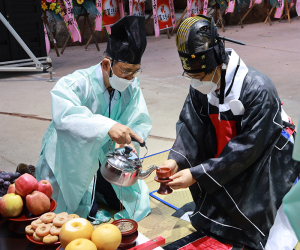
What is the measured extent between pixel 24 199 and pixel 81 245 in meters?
0.49

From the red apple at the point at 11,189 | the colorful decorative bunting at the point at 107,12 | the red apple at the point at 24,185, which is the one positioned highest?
the colorful decorative bunting at the point at 107,12

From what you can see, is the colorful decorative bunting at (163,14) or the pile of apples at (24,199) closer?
the pile of apples at (24,199)

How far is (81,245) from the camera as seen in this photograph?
4.14ft

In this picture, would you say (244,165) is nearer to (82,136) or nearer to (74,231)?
(82,136)

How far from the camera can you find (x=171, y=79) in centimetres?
642

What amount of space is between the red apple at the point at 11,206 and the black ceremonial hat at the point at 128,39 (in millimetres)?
1081

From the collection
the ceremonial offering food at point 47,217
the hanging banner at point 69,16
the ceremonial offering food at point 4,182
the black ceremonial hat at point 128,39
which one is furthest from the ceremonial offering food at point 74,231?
the hanging banner at point 69,16

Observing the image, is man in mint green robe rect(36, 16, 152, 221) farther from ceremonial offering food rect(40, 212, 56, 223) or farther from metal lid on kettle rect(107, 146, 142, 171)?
ceremonial offering food rect(40, 212, 56, 223)

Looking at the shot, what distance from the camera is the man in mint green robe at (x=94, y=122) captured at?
2064mm

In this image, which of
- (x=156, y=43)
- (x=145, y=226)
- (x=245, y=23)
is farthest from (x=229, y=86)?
(x=245, y=23)

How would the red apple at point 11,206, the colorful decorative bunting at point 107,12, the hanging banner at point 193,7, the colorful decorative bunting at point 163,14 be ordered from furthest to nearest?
1. the hanging banner at point 193,7
2. the colorful decorative bunting at point 163,14
3. the colorful decorative bunting at point 107,12
4. the red apple at point 11,206

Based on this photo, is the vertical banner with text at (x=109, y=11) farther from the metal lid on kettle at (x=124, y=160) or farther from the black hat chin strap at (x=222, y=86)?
the metal lid on kettle at (x=124, y=160)

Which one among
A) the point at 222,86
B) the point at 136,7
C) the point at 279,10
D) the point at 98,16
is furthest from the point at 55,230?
the point at 279,10

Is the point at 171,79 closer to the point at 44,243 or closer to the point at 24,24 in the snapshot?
the point at 24,24
